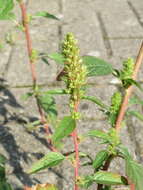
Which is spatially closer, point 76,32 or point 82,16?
point 76,32

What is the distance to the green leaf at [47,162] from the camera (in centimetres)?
123

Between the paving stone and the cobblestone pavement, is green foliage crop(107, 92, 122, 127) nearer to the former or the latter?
the cobblestone pavement

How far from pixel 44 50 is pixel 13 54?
0.31 m

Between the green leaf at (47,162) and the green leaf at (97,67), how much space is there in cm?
31

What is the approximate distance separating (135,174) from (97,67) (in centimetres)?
39

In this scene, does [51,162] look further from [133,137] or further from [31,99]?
[31,99]

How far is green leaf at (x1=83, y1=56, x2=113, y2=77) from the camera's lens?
1.23 meters

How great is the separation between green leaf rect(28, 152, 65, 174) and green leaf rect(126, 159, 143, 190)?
240mm

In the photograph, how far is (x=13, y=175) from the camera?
2.22m

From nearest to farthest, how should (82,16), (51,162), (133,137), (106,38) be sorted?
(51,162) < (133,137) < (106,38) < (82,16)

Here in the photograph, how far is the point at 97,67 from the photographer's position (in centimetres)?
126

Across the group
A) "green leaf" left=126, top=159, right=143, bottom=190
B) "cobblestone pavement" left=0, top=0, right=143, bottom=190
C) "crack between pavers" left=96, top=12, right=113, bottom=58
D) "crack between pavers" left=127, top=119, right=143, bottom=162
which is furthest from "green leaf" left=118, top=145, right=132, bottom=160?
"crack between pavers" left=96, top=12, right=113, bottom=58

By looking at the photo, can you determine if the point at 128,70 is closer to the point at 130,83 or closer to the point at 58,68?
the point at 130,83

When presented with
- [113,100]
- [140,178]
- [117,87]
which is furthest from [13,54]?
[140,178]
